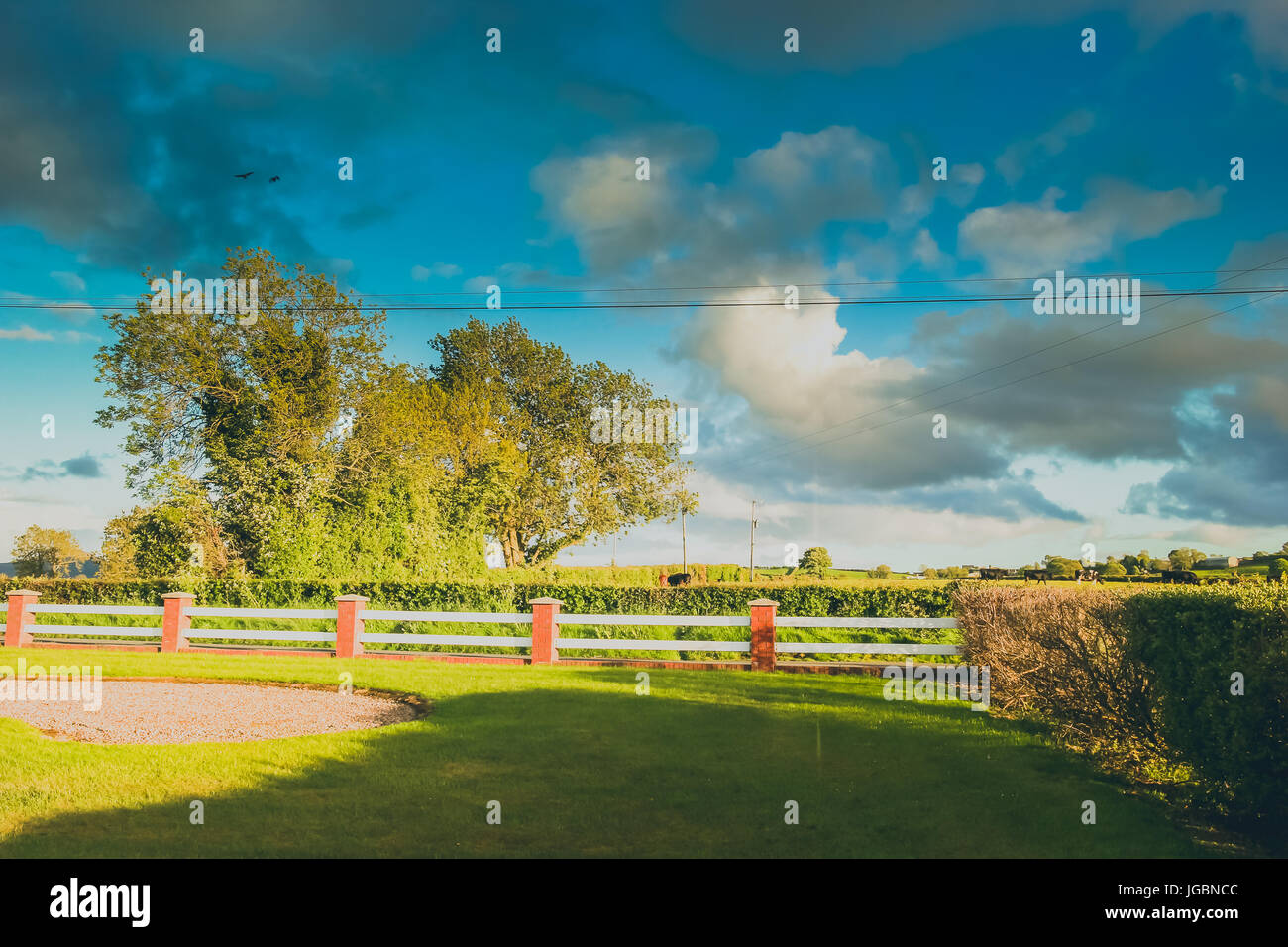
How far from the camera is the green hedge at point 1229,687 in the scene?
218 inches

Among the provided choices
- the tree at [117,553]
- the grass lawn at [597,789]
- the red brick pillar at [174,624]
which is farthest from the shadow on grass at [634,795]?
the tree at [117,553]

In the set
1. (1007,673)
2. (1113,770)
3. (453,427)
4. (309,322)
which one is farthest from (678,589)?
(453,427)

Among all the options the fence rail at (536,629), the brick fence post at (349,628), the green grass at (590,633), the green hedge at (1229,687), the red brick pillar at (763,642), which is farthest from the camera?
the green grass at (590,633)

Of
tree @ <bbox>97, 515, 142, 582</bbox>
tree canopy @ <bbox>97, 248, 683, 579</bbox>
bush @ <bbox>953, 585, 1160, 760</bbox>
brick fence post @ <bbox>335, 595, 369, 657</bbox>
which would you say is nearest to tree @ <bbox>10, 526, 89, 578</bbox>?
tree @ <bbox>97, 515, 142, 582</bbox>

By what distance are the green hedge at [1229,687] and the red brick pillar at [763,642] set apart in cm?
895

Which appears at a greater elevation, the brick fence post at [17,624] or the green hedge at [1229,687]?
the green hedge at [1229,687]

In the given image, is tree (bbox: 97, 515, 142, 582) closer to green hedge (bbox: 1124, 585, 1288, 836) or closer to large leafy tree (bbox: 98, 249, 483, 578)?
large leafy tree (bbox: 98, 249, 483, 578)

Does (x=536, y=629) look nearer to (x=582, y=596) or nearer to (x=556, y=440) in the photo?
(x=582, y=596)

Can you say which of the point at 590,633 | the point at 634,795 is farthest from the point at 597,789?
the point at 590,633

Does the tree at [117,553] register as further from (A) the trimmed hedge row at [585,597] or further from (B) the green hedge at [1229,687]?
(B) the green hedge at [1229,687]

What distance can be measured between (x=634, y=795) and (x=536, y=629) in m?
10.6

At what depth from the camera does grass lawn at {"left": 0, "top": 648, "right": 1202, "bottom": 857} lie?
540 centimetres

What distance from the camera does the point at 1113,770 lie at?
7676 mm
